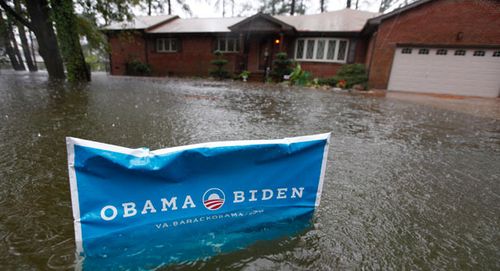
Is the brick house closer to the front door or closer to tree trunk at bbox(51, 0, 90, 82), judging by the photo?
the front door

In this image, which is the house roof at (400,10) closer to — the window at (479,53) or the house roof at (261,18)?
the window at (479,53)

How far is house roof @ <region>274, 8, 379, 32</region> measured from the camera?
1544cm

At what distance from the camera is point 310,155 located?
5.27 feet

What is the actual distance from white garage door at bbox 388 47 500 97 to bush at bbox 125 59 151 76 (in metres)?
17.3

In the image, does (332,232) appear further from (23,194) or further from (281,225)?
(23,194)

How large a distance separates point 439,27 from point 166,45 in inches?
697

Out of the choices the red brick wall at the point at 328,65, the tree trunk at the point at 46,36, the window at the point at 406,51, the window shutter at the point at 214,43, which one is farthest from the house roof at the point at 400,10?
the tree trunk at the point at 46,36

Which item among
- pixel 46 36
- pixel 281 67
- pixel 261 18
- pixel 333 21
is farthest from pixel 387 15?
pixel 46 36

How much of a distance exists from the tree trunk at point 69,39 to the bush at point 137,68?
849 cm

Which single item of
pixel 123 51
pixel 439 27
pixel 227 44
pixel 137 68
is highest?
pixel 439 27

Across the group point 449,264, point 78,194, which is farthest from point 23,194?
point 449,264

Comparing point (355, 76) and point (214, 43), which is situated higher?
point (214, 43)

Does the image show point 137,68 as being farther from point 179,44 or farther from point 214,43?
point 214,43

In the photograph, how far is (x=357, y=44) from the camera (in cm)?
1518
